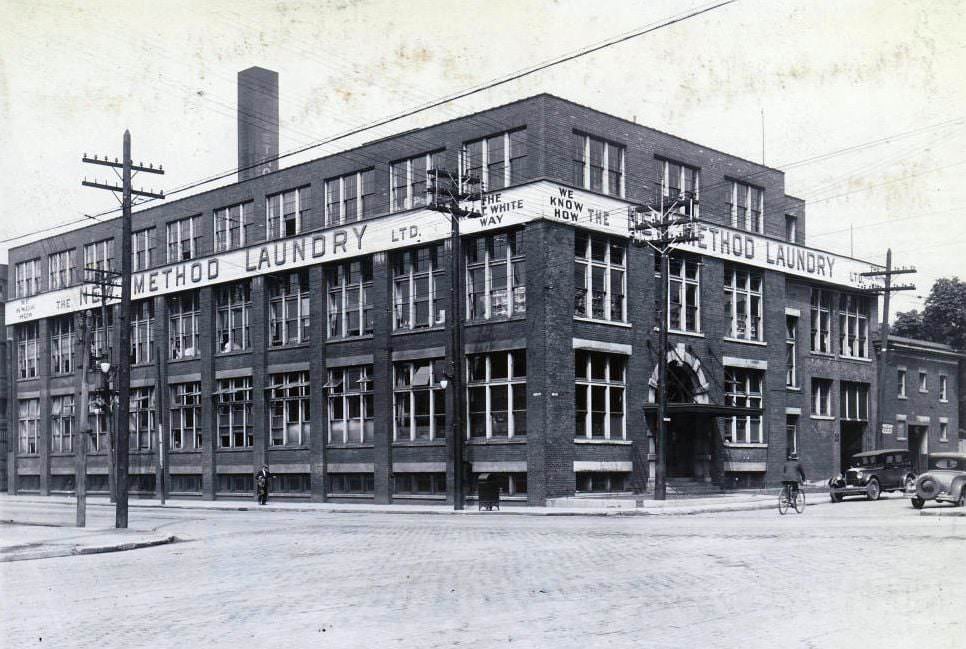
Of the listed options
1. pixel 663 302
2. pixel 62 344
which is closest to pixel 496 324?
pixel 663 302

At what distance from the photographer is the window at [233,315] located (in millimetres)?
48188

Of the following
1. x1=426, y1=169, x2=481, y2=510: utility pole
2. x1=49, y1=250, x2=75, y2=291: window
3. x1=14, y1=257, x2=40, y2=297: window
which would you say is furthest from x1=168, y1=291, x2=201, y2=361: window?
x1=426, y1=169, x2=481, y2=510: utility pole

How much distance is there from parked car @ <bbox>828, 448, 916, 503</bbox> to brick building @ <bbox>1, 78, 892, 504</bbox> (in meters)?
5.07

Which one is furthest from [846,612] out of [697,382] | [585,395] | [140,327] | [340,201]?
[140,327]

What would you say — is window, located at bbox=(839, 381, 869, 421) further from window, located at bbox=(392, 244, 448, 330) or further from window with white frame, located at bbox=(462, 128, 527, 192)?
window with white frame, located at bbox=(462, 128, 527, 192)

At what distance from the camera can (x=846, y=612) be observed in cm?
1081

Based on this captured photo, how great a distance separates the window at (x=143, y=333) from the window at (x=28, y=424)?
11.1 metres

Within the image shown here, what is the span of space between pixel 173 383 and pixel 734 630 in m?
45.8

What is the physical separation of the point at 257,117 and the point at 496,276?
23.8m

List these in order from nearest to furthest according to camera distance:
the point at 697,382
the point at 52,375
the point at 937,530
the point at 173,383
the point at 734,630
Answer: the point at 734,630
the point at 937,530
the point at 697,382
the point at 173,383
the point at 52,375

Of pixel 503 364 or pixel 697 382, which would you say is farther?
pixel 697 382

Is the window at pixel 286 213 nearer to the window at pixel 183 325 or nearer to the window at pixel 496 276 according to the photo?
the window at pixel 183 325

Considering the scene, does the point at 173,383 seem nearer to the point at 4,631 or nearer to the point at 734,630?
the point at 4,631

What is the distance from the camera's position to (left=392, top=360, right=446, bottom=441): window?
129 ft
